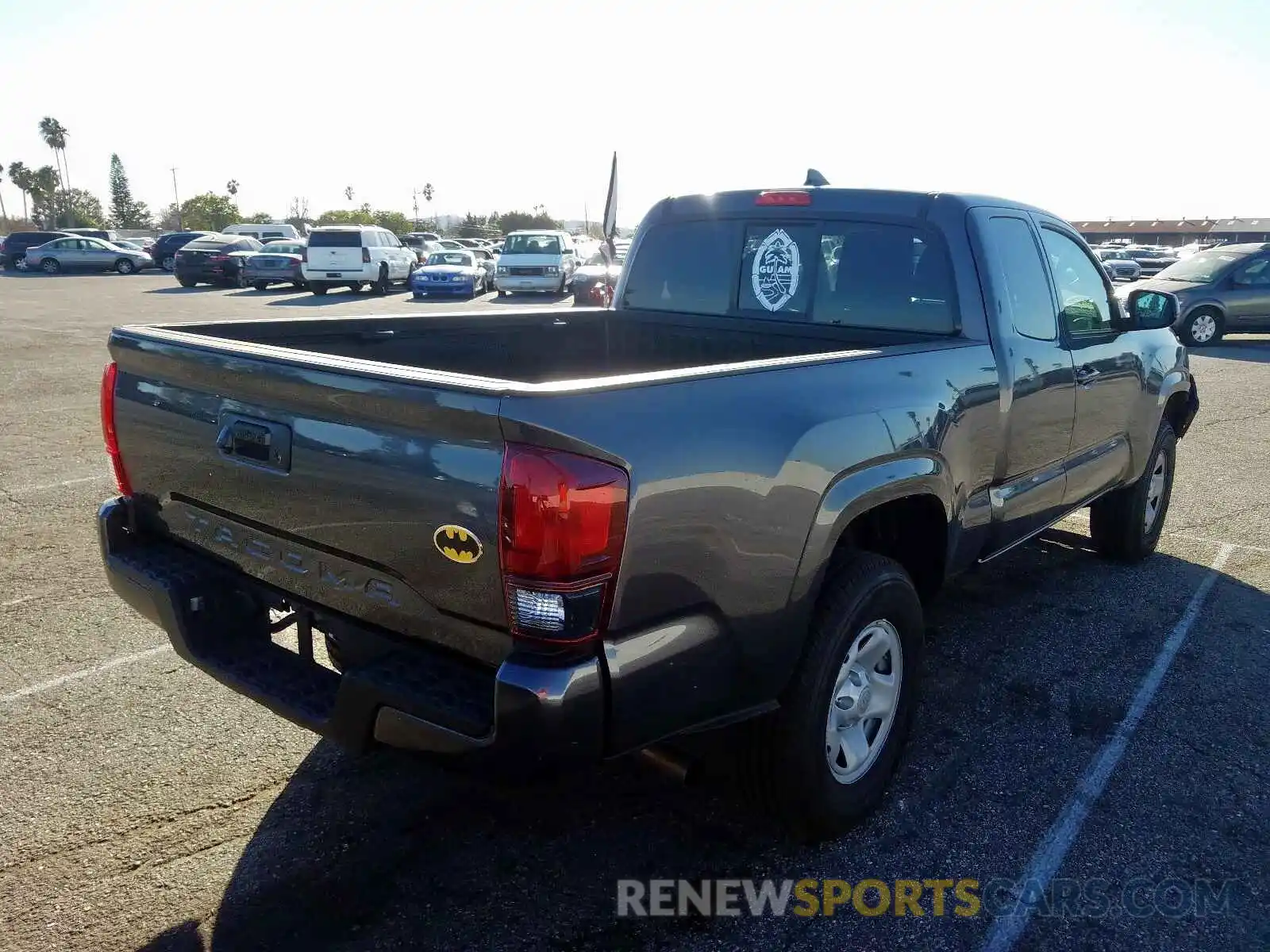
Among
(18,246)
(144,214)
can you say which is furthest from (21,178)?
(18,246)

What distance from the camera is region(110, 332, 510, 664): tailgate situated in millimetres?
2098

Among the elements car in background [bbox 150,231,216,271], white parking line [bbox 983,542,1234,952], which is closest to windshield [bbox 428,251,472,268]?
car in background [bbox 150,231,216,271]

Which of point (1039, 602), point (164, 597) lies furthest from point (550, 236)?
point (164, 597)

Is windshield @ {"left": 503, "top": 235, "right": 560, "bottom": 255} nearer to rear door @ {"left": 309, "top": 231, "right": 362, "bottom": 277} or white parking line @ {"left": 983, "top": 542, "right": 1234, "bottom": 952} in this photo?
rear door @ {"left": 309, "top": 231, "right": 362, "bottom": 277}

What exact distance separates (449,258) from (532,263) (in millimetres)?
4519

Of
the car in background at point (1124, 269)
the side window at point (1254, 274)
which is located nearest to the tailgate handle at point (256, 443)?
the side window at point (1254, 274)

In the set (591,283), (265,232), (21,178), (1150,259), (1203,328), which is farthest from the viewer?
(21,178)

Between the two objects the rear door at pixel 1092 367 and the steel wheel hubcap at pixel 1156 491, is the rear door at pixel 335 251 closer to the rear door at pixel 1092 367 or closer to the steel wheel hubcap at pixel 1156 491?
the steel wheel hubcap at pixel 1156 491

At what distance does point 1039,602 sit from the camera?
4.94 m

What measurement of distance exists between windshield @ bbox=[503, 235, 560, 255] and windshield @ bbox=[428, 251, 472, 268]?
262 cm

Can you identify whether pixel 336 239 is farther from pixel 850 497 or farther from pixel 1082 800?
pixel 1082 800

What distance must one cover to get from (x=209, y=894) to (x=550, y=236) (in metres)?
25.5

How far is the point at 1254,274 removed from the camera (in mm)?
16672

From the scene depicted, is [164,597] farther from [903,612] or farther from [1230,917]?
[1230,917]
